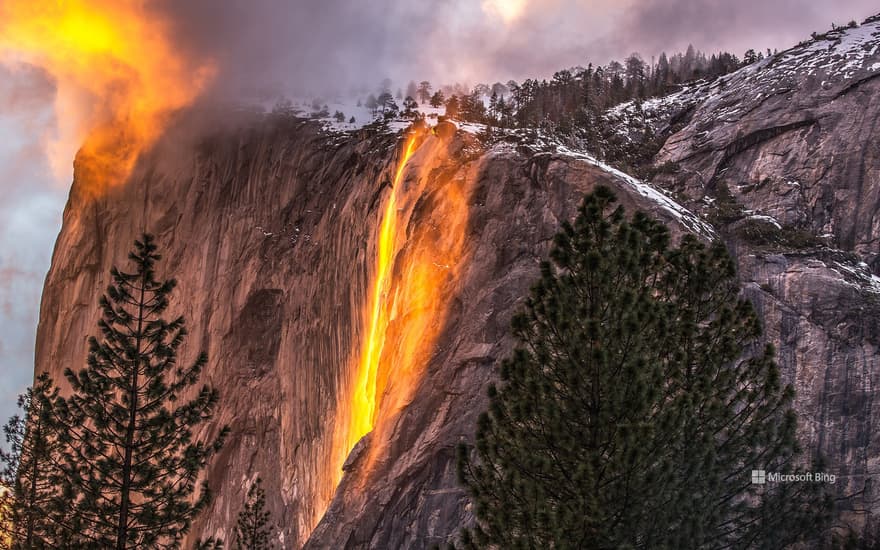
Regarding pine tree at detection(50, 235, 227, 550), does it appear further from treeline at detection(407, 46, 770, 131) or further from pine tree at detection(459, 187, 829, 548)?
treeline at detection(407, 46, 770, 131)

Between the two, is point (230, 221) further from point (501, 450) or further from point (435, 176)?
point (501, 450)

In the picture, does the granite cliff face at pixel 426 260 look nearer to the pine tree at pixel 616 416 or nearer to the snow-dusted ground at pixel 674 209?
the snow-dusted ground at pixel 674 209

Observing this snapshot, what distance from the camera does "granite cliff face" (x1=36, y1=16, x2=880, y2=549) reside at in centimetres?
3212

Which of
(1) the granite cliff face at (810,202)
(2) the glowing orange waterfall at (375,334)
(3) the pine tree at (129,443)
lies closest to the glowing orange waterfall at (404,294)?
(2) the glowing orange waterfall at (375,334)

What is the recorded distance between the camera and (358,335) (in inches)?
1752

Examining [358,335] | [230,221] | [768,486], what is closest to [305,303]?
[358,335]

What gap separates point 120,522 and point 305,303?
2935 centimetres

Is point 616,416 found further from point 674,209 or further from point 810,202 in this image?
point 810,202

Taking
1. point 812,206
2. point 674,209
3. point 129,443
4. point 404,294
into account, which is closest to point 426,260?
point 404,294

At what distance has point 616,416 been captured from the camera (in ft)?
54.0

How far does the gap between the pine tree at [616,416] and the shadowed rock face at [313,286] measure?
1326 centimetres

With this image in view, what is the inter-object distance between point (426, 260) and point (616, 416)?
22.5 metres

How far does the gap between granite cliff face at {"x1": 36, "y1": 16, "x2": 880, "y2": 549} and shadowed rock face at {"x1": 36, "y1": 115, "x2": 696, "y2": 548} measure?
0.11 meters

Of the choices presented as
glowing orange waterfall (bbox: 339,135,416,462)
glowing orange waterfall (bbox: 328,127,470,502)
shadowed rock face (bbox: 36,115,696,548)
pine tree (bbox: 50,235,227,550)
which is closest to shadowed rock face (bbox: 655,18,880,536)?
shadowed rock face (bbox: 36,115,696,548)
